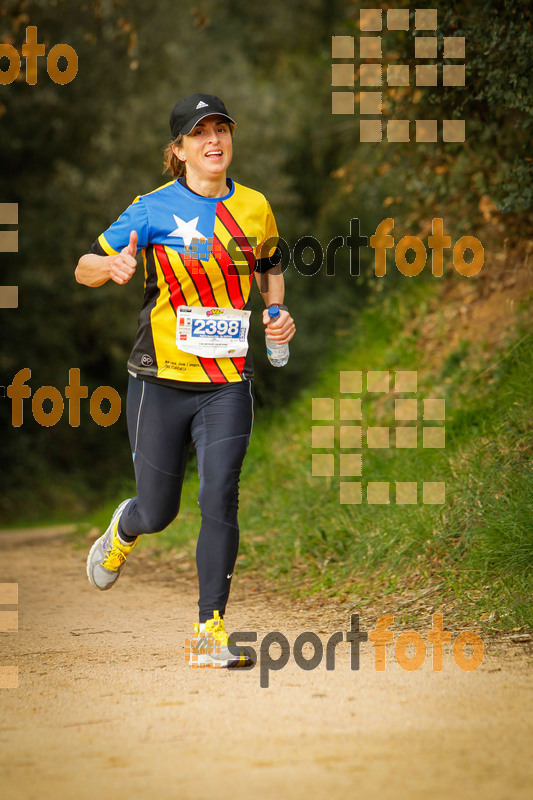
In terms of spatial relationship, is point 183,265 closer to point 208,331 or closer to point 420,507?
point 208,331

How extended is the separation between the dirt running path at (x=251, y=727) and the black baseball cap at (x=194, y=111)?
2492 mm

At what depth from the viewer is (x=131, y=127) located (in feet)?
58.1

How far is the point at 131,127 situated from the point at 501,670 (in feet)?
49.7

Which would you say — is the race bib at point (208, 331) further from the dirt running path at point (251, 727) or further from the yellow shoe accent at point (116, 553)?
the dirt running path at point (251, 727)

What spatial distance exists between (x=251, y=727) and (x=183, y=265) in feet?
6.92

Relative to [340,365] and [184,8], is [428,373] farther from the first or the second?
[184,8]

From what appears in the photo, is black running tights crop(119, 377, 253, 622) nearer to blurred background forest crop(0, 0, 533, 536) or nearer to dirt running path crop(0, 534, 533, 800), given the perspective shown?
dirt running path crop(0, 534, 533, 800)

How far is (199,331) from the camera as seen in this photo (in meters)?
4.61

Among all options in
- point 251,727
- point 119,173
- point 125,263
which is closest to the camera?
point 251,727

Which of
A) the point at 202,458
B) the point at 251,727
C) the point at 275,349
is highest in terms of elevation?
the point at 275,349

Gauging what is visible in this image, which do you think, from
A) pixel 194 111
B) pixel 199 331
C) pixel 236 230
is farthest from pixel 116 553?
pixel 194 111

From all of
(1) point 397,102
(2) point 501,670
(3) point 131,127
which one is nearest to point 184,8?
(3) point 131,127

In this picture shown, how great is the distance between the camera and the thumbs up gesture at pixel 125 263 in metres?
4.45

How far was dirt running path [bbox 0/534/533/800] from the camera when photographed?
117 inches
